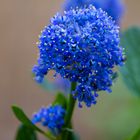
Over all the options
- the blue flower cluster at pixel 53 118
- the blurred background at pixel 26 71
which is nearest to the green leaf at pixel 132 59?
the blue flower cluster at pixel 53 118

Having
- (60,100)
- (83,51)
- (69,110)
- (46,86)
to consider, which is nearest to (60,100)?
(60,100)

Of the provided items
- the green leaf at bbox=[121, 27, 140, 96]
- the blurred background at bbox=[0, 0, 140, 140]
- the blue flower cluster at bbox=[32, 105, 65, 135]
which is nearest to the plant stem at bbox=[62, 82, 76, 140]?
the blue flower cluster at bbox=[32, 105, 65, 135]

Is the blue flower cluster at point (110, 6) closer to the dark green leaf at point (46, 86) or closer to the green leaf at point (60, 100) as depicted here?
the dark green leaf at point (46, 86)

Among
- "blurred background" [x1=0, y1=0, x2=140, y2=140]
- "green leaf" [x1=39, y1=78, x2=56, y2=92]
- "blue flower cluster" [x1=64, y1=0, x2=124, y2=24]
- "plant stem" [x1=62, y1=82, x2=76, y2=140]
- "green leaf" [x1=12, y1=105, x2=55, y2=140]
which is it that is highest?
"blurred background" [x1=0, y1=0, x2=140, y2=140]

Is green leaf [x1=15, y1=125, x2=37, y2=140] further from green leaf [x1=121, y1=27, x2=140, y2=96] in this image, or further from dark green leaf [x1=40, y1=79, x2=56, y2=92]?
dark green leaf [x1=40, y1=79, x2=56, y2=92]

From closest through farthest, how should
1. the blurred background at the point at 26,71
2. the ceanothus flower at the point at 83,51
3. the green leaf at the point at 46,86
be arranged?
the ceanothus flower at the point at 83,51
the green leaf at the point at 46,86
the blurred background at the point at 26,71
